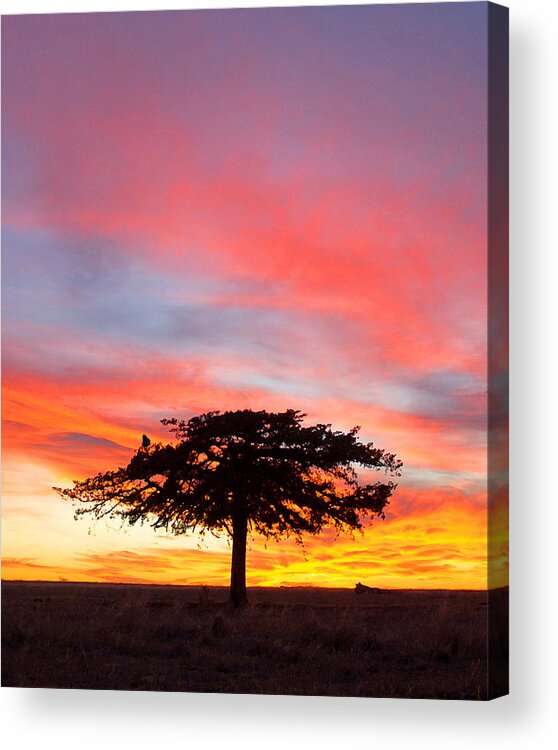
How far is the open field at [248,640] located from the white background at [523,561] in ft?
0.72

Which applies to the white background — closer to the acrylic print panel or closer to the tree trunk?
the acrylic print panel

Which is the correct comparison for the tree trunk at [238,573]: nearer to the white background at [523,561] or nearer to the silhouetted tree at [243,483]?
the silhouetted tree at [243,483]

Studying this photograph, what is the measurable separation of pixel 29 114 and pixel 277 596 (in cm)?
385

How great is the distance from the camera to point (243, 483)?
38.5 feet

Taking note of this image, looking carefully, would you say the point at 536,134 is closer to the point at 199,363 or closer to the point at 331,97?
the point at 331,97

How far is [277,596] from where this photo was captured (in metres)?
11.4

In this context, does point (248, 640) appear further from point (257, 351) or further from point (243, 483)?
point (257, 351)

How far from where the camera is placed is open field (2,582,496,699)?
11.1 m

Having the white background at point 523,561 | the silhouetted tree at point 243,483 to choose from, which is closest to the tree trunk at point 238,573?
the silhouetted tree at point 243,483

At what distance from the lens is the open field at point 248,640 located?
1113 centimetres

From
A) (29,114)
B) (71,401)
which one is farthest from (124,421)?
(29,114)

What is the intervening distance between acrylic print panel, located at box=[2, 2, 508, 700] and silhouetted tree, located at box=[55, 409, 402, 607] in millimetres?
17

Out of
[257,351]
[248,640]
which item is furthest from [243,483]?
[248,640]

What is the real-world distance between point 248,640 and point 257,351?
2012 millimetres
